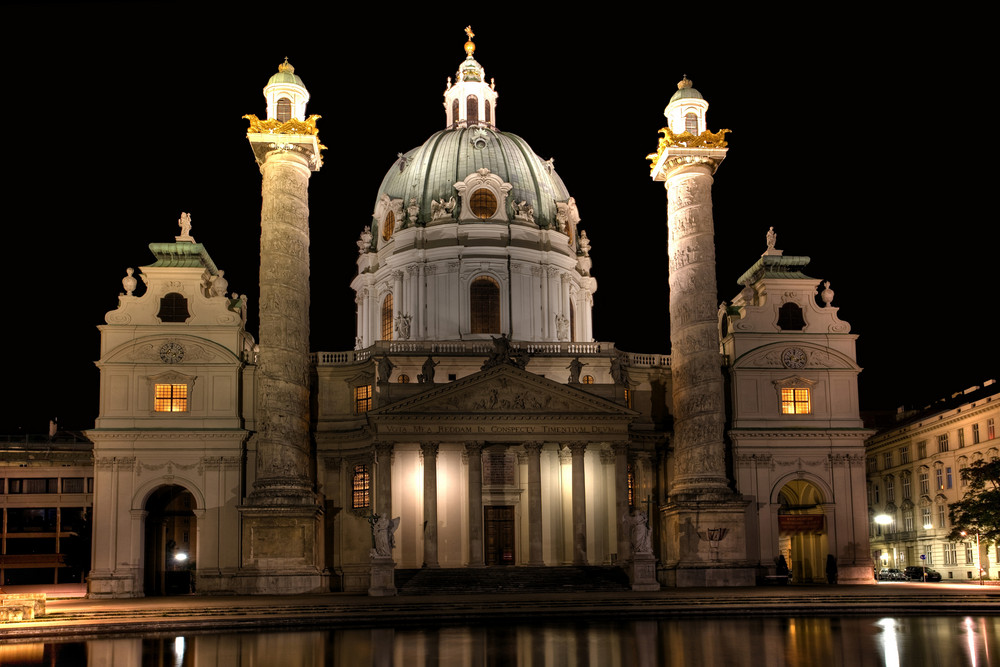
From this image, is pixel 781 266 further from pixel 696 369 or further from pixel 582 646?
pixel 582 646

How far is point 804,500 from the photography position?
6944cm

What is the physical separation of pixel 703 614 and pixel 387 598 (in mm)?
15997

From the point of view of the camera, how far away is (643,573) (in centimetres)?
5119

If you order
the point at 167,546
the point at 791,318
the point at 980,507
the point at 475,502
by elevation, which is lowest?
the point at 167,546

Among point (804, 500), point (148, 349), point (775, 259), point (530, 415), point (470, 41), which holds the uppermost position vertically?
point (470, 41)

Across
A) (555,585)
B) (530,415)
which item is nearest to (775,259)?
(530,415)

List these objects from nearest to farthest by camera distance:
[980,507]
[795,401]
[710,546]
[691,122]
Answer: [710,546]
[980,507]
[691,122]
[795,401]

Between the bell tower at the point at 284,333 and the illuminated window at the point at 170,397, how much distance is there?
730 cm

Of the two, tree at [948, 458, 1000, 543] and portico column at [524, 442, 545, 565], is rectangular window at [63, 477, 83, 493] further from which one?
tree at [948, 458, 1000, 543]

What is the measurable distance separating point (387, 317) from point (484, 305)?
708cm

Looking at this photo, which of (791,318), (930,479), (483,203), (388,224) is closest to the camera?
(791,318)

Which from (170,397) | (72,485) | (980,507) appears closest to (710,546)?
(980,507)

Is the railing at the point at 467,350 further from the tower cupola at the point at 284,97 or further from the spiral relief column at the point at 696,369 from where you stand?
the tower cupola at the point at 284,97

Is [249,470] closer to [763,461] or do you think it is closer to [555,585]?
[555,585]
